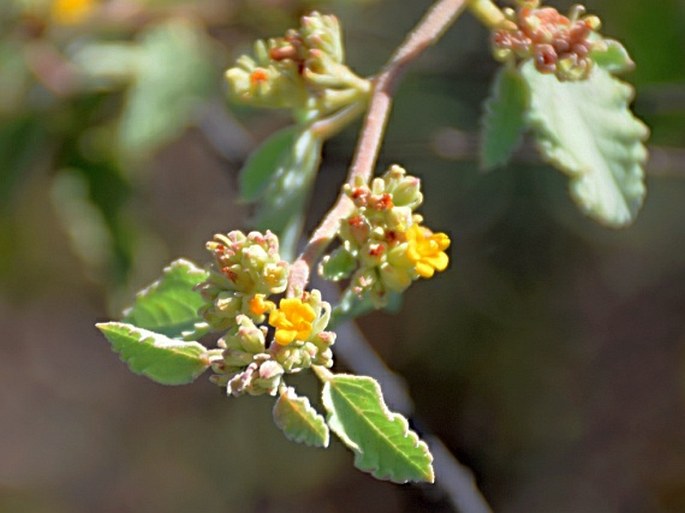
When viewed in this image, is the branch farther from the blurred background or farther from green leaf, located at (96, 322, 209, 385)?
the blurred background

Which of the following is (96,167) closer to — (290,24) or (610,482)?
(290,24)

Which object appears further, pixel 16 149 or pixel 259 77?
pixel 16 149

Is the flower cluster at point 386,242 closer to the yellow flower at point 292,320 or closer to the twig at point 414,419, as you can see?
the yellow flower at point 292,320

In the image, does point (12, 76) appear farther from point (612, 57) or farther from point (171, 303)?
point (612, 57)

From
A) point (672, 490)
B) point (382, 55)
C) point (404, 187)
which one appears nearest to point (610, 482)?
point (672, 490)

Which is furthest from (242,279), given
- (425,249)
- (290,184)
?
(290,184)

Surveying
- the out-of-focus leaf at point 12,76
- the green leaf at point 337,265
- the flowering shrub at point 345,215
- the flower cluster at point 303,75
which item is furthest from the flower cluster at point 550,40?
the out-of-focus leaf at point 12,76
